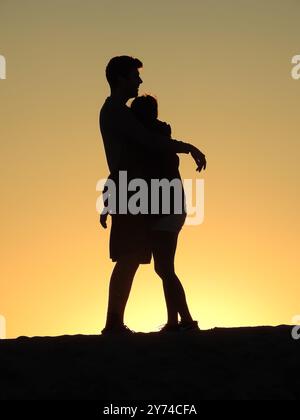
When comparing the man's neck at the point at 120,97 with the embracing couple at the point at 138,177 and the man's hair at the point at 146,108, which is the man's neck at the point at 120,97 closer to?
the embracing couple at the point at 138,177

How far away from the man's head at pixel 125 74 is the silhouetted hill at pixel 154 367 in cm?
239

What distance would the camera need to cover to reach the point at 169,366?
26.5ft

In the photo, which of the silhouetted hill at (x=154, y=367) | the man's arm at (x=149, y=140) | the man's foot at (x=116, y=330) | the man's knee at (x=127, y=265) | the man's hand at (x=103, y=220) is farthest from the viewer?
the man's hand at (x=103, y=220)

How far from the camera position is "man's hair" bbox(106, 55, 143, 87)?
9609 millimetres

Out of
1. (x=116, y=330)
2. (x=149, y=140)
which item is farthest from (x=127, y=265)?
(x=149, y=140)

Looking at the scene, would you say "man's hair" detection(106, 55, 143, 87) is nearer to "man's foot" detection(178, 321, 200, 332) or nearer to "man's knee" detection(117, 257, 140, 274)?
"man's knee" detection(117, 257, 140, 274)

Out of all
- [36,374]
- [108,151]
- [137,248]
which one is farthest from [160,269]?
[36,374]

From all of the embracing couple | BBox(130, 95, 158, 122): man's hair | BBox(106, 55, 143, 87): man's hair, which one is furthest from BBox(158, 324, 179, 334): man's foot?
BBox(106, 55, 143, 87): man's hair

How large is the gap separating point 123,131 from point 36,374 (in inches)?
103

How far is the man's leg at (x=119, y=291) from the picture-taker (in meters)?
9.47

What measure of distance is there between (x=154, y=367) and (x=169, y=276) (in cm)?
152

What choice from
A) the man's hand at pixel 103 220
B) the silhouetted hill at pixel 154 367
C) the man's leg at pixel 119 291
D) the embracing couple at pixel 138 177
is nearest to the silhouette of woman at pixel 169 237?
the embracing couple at pixel 138 177

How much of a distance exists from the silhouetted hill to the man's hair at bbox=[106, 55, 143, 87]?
2505 millimetres
